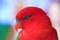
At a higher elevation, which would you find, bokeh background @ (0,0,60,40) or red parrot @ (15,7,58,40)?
bokeh background @ (0,0,60,40)

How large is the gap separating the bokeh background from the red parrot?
35 centimetres

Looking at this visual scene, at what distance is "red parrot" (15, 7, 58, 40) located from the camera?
3.30 ft

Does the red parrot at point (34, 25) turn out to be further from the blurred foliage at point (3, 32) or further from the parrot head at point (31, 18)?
the blurred foliage at point (3, 32)

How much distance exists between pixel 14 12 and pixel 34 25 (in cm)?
41

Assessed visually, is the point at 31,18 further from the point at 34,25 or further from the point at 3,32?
the point at 3,32

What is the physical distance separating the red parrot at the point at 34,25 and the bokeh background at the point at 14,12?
0.35m

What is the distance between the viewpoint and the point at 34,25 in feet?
3.37

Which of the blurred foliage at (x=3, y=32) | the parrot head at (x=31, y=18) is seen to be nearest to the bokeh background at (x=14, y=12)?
the blurred foliage at (x=3, y=32)

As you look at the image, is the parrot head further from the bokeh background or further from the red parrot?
the bokeh background

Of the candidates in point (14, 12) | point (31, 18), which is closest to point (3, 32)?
point (14, 12)

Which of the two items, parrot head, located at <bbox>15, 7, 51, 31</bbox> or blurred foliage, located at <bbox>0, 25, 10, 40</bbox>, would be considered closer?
parrot head, located at <bbox>15, 7, 51, 31</bbox>

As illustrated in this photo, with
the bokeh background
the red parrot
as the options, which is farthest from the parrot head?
the bokeh background

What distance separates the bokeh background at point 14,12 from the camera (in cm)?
138

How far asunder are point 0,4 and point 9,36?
9.9 inches
